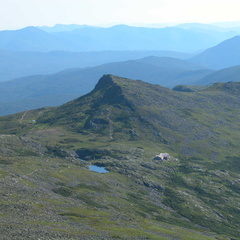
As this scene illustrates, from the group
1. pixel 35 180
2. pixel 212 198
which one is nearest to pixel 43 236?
pixel 35 180

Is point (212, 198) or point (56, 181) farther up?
point (56, 181)

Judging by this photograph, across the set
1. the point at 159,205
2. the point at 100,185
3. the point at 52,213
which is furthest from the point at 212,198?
the point at 52,213

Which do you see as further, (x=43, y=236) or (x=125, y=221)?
(x=125, y=221)

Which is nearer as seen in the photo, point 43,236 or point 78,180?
point 43,236

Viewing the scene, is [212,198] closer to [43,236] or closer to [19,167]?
[19,167]

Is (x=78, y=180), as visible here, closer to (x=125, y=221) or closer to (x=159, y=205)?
(x=159, y=205)

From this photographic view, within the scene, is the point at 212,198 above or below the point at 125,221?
below

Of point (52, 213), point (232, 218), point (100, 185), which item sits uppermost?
point (52, 213)

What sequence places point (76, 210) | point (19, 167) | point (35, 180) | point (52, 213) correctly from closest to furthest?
point (52, 213)
point (76, 210)
point (35, 180)
point (19, 167)

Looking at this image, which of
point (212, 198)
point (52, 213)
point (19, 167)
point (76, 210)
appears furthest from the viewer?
point (212, 198)
